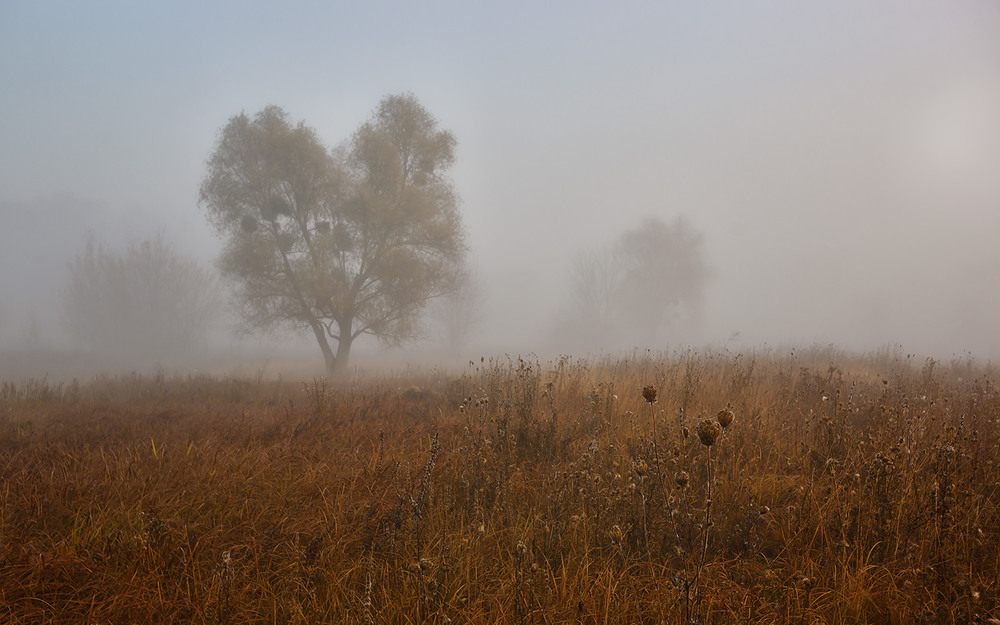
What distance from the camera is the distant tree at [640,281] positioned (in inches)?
1293

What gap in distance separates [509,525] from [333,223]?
1503 centimetres

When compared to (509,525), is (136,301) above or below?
above

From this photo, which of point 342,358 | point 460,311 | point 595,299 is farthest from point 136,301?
point 595,299

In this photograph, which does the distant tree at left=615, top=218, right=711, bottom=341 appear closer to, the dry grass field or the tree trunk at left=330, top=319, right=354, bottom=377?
the tree trunk at left=330, top=319, right=354, bottom=377

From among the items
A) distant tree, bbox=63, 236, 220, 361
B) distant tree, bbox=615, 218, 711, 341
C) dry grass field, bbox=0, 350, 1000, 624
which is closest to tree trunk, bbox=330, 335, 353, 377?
dry grass field, bbox=0, 350, 1000, 624

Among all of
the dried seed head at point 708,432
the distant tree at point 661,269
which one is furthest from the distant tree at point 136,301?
the dried seed head at point 708,432

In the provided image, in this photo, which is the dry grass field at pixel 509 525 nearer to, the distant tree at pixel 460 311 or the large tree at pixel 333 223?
the large tree at pixel 333 223

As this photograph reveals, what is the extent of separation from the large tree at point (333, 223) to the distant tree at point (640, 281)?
69.9 ft

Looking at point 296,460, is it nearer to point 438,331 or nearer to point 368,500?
point 368,500

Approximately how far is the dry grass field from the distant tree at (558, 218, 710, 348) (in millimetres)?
29504

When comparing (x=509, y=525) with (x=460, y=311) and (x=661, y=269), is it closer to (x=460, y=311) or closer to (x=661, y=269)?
(x=460, y=311)

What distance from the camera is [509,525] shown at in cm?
265

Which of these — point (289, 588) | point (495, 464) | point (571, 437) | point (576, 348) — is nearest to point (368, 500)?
point (289, 588)

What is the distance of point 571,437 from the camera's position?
411cm
